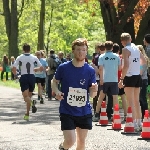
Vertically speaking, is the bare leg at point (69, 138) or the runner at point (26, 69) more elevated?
the runner at point (26, 69)

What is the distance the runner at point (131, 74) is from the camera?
42.4 ft

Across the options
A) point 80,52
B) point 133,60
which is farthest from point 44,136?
point 80,52

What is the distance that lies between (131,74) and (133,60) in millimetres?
309

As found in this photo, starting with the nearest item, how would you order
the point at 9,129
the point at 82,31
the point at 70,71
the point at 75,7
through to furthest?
the point at 70,71 → the point at 9,129 → the point at 75,7 → the point at 82,31

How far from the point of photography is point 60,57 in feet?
83.6

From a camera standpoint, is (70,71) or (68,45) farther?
(68,45)

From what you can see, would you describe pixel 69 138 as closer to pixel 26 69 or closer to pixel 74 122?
pixel 74 122

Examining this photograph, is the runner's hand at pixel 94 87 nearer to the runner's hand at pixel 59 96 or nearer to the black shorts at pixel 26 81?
the runner's hand at pixel 59 96

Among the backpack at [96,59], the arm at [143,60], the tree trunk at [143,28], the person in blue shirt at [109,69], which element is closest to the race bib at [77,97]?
the arm at [143,60]


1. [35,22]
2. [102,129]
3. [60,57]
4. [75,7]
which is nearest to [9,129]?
[102,129]

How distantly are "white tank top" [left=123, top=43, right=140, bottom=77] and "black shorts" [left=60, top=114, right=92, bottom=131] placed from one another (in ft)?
14.8

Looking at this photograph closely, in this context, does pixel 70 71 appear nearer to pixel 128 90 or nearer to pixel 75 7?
pixel 128 90

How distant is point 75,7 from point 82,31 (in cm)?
512

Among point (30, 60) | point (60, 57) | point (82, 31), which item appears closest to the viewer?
point (30, 60)
